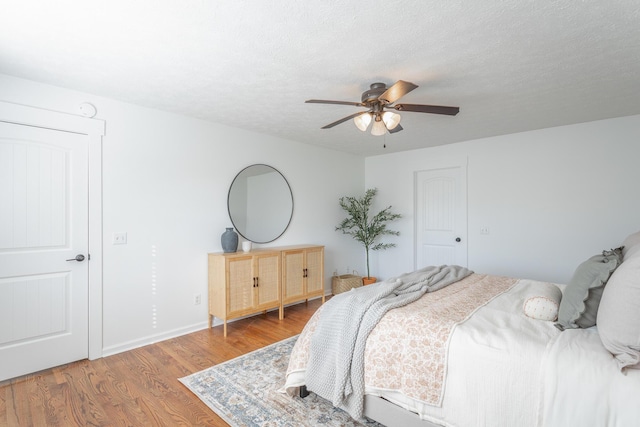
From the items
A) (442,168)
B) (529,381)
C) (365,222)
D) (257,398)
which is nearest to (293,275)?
(365,222)

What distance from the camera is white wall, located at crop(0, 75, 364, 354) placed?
2889mm

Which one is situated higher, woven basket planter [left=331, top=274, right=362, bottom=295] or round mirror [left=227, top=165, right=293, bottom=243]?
round mirror [left=227, top=165, right=293, bottom=243]

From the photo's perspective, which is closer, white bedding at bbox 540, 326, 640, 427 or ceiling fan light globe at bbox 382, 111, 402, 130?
white bedding at bbox 540, 326, 640, 427

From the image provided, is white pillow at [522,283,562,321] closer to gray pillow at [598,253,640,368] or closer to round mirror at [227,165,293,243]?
gray pillow at [598,253,640,368]

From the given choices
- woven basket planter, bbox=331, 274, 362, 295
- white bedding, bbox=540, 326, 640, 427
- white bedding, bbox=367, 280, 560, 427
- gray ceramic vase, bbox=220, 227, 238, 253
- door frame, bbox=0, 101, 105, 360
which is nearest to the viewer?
white bedding, bbox=540, 326, 640, 427

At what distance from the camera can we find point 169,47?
6.55ft

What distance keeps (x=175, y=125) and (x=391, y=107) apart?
2.23m

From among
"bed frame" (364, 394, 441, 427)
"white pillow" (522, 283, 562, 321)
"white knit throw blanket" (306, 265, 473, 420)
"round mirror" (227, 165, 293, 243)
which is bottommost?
"bed frame" (364, 394, 441, 427)

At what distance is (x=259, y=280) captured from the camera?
359 cm

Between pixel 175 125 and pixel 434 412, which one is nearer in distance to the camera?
pixel 434 412

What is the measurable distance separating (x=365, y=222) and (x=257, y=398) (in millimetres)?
3418

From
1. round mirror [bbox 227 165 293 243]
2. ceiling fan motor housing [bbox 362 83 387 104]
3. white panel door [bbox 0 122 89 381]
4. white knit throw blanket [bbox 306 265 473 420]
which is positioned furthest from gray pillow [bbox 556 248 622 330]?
white panel door [bbox 0 122 89 381]

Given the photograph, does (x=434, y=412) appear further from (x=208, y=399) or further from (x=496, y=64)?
(x=496, y=64)

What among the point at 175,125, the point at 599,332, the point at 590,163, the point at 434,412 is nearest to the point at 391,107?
the point at 599,332
